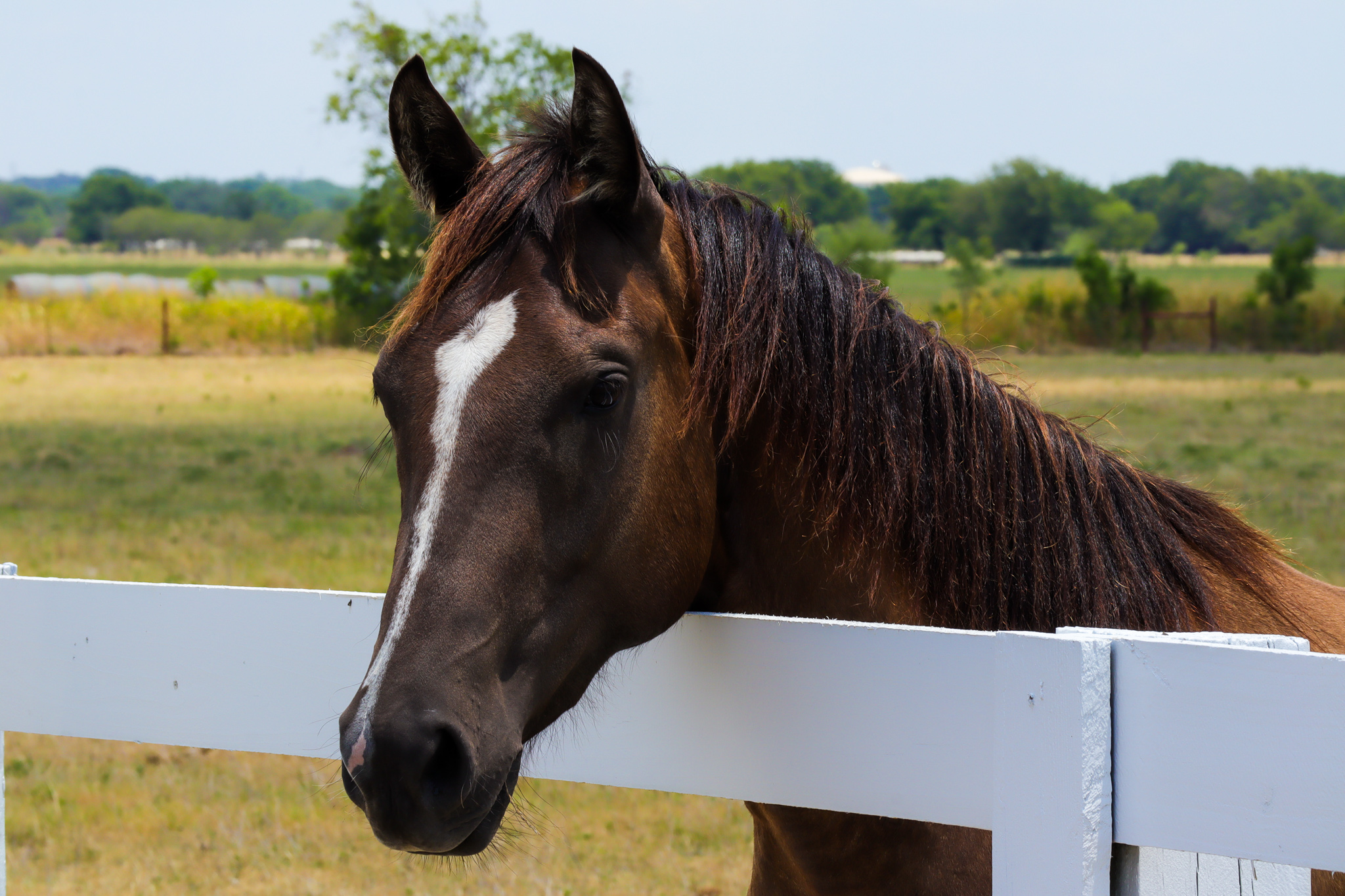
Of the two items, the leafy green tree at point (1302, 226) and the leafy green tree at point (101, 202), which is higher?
the leafy green tree at point (1302, 226)

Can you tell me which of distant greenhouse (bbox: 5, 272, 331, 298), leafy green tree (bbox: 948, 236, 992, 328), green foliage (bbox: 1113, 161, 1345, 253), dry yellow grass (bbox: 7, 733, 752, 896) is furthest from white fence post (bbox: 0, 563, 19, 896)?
green foliage (bbox: 1113, 161, 1345, 253)

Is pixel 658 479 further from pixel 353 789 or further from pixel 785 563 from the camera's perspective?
pixel 353 789

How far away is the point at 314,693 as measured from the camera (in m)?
1.84

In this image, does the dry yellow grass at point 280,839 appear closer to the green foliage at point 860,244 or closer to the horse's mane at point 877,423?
the horse's mane at point 877,423

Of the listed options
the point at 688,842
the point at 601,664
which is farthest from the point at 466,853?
the point at 688,842

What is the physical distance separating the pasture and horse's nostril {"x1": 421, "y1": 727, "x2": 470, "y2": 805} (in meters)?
0.38

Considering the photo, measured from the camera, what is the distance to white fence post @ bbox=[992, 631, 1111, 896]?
1.22m

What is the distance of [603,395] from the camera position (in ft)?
5.18

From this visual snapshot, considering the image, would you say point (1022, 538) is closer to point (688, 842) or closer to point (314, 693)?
point (314, 693)

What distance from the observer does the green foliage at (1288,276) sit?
32.3m

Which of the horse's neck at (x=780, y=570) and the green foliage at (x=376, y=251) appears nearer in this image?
the horse's neck at (x=780, y=570)

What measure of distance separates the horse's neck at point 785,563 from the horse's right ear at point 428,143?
705 mm

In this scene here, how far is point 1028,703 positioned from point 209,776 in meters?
4.34

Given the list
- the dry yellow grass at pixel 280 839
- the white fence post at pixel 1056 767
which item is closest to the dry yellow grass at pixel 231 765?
the dry yellow grass at pixel 280 839
